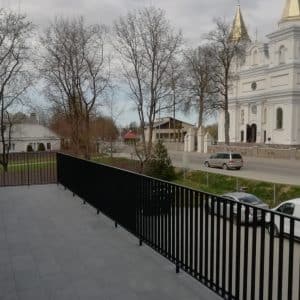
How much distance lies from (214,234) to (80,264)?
202 cm

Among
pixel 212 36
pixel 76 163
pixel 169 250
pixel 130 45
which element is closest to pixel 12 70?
pixel 130 45

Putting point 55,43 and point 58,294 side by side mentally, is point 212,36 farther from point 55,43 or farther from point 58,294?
point 58,294

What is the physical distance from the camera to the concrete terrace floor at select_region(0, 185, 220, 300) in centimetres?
459

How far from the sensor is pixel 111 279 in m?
4.99

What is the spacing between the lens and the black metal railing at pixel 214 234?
3.42 metres

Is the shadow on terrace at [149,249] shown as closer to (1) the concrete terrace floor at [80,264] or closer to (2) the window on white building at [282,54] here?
(1) the concrete terrace floor at [80,264]

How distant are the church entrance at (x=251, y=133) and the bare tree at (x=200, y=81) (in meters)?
11.7

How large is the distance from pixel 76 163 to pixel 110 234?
13.9ft

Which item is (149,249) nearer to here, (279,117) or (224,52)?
(224,52)

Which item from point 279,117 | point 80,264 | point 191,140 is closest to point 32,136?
point 191,140

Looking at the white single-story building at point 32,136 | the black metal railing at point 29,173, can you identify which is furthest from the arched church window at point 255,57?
the black metal railing at point 29,173

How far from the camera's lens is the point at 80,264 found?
559cm

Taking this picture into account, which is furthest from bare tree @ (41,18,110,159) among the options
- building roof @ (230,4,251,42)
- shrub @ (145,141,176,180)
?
building roof @ (230,4,251,42)

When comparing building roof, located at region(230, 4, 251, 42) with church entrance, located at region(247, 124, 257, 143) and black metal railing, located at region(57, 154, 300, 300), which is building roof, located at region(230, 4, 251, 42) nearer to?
church entrance, located at region(247, 124, 257, 143)
